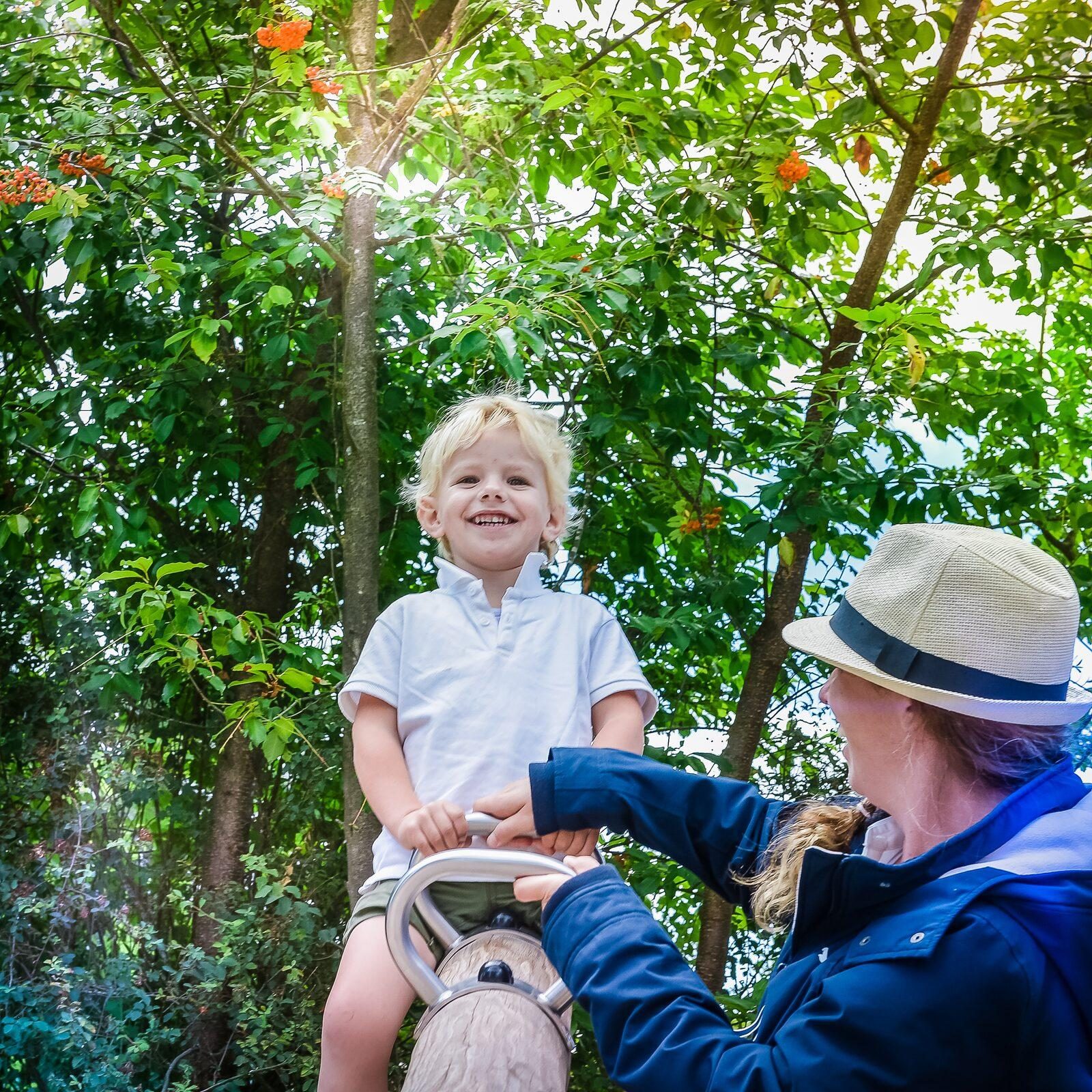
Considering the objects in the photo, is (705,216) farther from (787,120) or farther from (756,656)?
(756,656)

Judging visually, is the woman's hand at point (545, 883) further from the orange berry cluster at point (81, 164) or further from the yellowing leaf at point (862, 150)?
the yellowing leaf at point (862, 150)

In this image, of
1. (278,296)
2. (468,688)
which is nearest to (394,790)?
(468,688)

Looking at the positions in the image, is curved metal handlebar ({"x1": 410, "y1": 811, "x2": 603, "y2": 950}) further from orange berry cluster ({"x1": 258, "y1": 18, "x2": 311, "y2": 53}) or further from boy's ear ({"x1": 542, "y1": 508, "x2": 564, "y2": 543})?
orange berry cluster ({"x1": 258, "y1": 18, "x2": 311, "y2": 53})

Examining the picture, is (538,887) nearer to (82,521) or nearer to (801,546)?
(82,521)

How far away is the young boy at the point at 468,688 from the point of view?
179 centimetres

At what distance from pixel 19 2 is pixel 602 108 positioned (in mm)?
1827

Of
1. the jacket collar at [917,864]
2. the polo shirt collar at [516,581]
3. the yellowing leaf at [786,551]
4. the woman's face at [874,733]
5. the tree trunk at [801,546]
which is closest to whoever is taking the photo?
the jacket collar at [917,864]

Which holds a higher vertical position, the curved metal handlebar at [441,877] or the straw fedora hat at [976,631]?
the straw fedora hat at [976,631]

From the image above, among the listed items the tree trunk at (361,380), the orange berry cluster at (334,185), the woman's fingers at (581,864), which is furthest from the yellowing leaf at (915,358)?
the woman's fingers at (581,864)

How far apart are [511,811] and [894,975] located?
0.60 m

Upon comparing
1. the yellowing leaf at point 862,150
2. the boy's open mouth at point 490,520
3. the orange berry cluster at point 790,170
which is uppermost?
the yellowing leaf at point 862,150

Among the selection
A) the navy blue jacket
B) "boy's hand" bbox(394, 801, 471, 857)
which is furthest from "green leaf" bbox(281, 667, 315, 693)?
the navy blue jacket

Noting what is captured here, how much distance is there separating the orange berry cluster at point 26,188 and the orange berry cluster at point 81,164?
0.20 feet

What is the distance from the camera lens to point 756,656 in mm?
3424
